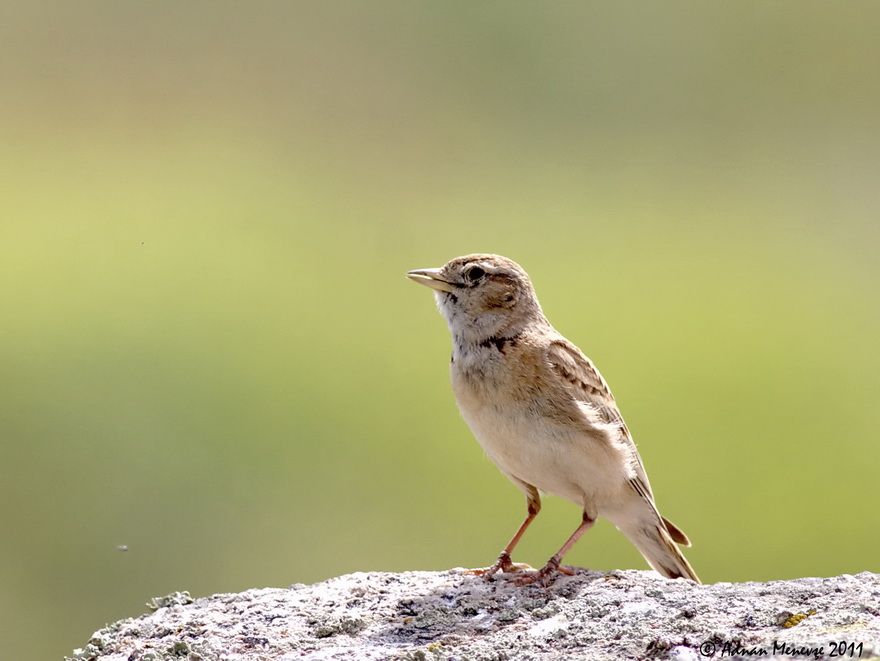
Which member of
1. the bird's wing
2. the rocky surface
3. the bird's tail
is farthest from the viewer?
the bird's tail

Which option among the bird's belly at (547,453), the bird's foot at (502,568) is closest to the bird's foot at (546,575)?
the bird's foot at (502,568)

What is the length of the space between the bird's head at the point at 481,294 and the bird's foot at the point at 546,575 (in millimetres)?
1451

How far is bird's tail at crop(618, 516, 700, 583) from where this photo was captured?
25.1 feet

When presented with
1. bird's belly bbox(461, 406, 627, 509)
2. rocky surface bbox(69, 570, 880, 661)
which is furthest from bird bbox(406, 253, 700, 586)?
rocky surface bbox(69, 570, 880, 661)

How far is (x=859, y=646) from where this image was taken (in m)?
4.66

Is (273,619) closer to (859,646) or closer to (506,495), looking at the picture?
(859,646)

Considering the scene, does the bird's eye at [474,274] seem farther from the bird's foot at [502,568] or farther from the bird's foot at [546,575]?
the bird's foot at [546,575]

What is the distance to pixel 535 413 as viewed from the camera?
23.4 feet

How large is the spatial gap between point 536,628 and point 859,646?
5.31 feet

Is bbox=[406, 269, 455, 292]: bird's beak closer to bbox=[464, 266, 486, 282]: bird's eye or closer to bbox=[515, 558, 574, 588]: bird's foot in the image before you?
bbox=[464, 266, 486, 282]: bird's eye

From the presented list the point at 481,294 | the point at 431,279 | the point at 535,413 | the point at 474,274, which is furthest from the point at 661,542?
the point at 431,279

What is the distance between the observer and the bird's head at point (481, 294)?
7691mm

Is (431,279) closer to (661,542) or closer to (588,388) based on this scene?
(588,388)

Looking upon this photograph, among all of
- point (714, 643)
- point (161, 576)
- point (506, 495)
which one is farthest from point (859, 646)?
point (506, 495)
